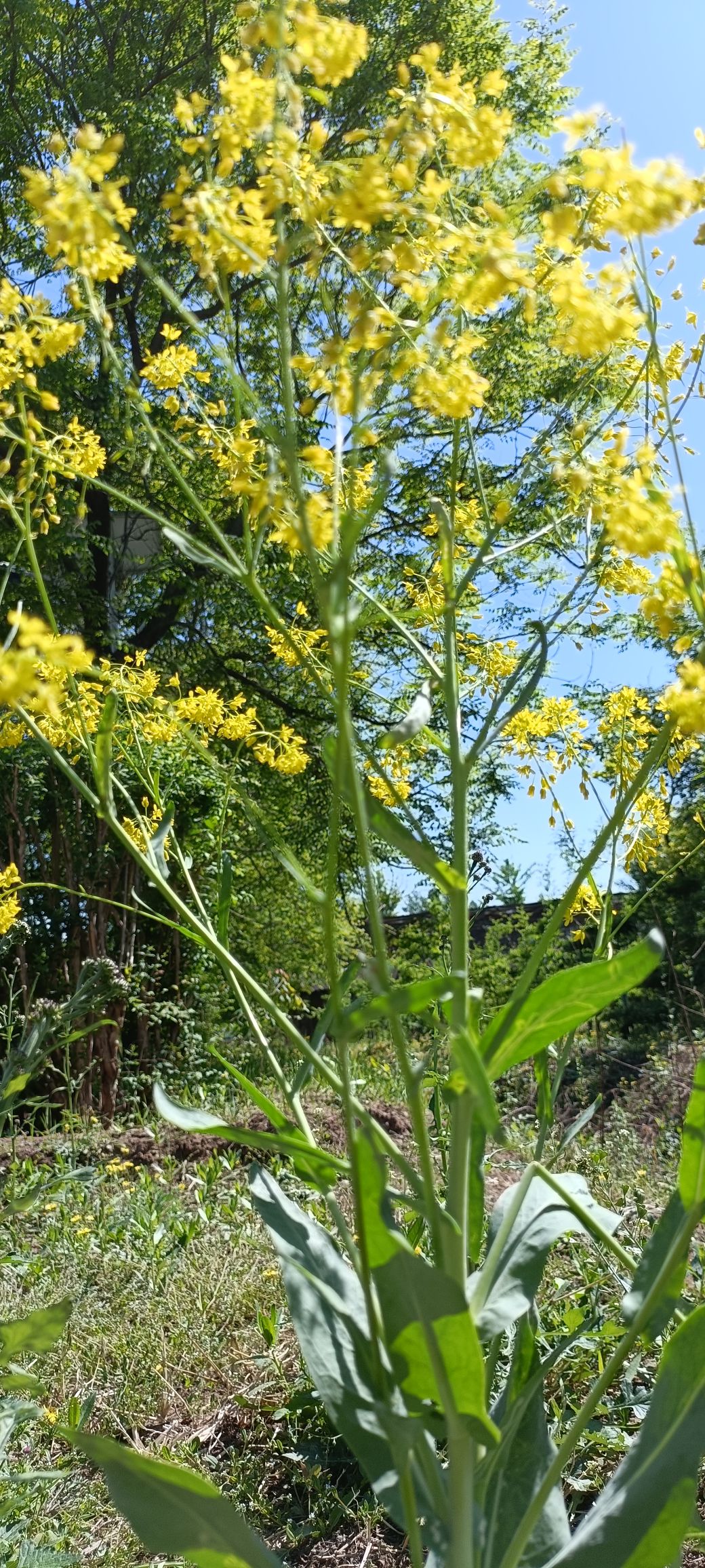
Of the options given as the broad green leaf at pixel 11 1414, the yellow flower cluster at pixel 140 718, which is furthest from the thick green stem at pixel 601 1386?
the yellow flower cluster at pixel 140 718

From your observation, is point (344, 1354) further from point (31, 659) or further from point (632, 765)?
point (632, 765)

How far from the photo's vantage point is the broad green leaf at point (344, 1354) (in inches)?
50.4

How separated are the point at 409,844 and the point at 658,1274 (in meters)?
0.59

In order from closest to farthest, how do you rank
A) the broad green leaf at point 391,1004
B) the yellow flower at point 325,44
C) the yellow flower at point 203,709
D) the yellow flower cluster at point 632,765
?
the broad green leaf at point 391,1004
the yellow flower at point 325,44
the yellow flower cluster at point 632,765
the yellow flower at point 203,709

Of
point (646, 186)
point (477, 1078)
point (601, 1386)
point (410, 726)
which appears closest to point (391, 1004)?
point (477, 1078)

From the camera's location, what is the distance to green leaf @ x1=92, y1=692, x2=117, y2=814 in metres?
1.25

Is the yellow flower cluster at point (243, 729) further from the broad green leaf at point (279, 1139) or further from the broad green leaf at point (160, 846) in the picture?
the broad green leaf at point (279, 1139)

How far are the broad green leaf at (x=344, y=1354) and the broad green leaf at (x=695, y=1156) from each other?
36cm

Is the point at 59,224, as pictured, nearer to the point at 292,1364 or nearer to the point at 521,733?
the point at 521,733

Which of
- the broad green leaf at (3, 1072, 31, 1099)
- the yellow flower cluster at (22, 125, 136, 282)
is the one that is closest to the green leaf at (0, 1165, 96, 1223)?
the broad green leaf at (3, 1072, 31, 1099)

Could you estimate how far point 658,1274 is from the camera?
1290mm

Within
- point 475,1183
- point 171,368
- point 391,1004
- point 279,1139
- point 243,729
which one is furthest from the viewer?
point 243,729

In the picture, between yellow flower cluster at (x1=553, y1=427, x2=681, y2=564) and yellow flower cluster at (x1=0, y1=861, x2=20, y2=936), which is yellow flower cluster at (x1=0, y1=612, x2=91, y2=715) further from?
A: yellow flower cluster at (x1=0, y1=861, x2=20, y2=936)

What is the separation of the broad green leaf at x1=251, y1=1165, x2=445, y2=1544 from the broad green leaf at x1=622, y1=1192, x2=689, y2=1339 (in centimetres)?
27
